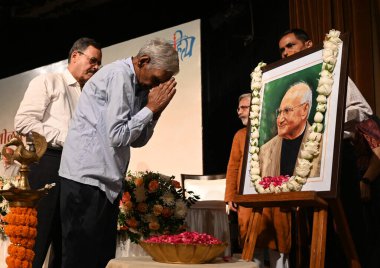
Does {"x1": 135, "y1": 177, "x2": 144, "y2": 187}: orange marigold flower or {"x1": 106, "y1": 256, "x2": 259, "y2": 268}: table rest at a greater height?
{"x1": 135, "y1": 177, "x2": 144, "y2": 187}: orange marigold flower

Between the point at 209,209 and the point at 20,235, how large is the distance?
85.4 inches

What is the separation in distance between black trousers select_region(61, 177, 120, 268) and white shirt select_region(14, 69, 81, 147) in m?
0.65

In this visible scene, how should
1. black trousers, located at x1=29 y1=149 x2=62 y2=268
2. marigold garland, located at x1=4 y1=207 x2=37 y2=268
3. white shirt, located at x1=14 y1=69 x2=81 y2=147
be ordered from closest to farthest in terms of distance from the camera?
marigold garland, located at x1=4 y1=207 x2=37 y2=268 < black trousers, located at x1=29 y1=149 x2=62 y2=268 < white shirt, located at x1=14 y1=69 x2=81 y2=147

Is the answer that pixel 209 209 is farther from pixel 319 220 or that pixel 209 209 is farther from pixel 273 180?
pixel 319 220

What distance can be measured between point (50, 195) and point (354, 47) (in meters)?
2.33

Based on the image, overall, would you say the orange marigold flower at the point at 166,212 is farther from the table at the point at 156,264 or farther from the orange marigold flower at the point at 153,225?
the table at the point at 156,264

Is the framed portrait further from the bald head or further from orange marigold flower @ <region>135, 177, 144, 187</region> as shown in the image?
orange marigold flower @ <region>135, 177, 144, 187</region>

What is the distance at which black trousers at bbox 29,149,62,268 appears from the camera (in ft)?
8.36

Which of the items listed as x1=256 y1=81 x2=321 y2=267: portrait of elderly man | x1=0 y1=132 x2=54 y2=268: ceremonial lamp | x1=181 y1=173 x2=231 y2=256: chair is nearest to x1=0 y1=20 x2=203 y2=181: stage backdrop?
x1=181 y1=173 x2=231 y2=256: chair

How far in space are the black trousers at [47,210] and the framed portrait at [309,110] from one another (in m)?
0.89

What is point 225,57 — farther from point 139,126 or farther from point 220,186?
point 139,126

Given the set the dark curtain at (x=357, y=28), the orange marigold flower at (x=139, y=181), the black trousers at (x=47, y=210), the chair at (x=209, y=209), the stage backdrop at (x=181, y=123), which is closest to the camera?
the black trousers at (x=47, y=210)

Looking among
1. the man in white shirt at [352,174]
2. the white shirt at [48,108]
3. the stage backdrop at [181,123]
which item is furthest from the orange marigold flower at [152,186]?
the stage backdrop at [181,123]

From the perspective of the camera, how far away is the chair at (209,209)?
12.9ft
